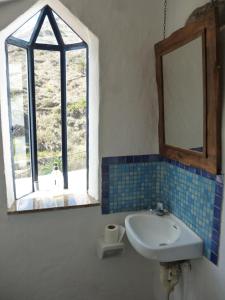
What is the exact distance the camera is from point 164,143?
5.57 feet

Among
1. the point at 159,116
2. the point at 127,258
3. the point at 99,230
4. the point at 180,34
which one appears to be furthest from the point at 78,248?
the point at 180,34

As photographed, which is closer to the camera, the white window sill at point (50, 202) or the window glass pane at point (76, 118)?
the white window sill at point (50, 202)

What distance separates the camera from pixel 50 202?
68.6 inches

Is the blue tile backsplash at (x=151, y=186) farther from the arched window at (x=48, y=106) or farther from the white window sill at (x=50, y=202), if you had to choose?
the arched window at (x=48, y=106)

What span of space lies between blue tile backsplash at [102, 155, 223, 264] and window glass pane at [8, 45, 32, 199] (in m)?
0.61

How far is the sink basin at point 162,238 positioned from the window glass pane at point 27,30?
1.40m

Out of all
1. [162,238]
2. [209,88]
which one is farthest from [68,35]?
[162,238]


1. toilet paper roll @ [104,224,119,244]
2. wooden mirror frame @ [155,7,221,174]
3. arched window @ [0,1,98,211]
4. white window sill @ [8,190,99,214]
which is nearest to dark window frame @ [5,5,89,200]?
arched window @ [0,1,98,211]

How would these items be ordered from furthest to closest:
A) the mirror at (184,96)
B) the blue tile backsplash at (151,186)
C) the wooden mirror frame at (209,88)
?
1. the blue tile backsplash at (151,186)
2. the mirror at (184,96)
3. the wooden mirror frame at (209,88)

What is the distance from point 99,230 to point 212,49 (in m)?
1.29

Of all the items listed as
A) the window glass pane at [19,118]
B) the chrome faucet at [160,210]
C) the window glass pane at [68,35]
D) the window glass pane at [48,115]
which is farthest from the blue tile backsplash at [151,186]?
the window glass pane at [68,35]

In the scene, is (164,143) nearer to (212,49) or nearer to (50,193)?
(212,49)

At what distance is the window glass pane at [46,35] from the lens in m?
1.84

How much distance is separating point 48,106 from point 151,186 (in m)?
0.95
